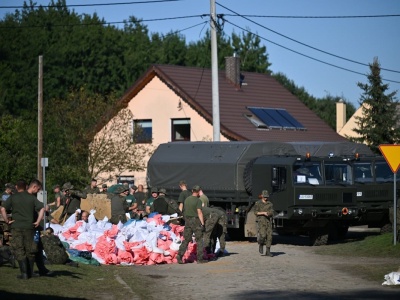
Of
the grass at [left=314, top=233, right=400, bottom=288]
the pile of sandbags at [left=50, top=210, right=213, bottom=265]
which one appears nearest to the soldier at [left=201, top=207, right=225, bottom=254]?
the pile of sandbags at [left=50, top=210, right=213, bottom=265]

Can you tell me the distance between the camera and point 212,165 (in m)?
34.0

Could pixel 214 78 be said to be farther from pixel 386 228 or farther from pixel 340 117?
pixel 340 117

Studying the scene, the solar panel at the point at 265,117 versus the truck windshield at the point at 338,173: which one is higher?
the solar panel at the point at 265,117

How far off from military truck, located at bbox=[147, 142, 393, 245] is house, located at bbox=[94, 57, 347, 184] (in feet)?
58.6

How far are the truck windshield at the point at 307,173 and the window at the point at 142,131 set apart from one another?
23.4 m

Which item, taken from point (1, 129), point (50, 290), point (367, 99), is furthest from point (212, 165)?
point (367, 99)

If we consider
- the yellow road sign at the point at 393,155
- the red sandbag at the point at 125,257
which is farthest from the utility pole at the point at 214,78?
the red sandbag at the point at 125,257

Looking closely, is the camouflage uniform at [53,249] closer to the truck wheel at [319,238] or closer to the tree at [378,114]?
the truck wheel at [319,238]

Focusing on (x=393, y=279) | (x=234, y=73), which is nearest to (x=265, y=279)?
(x=393, y=279)

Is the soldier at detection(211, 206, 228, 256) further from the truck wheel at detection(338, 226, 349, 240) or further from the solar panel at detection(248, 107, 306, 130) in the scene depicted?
the solar panel at detection(248, 107, 306, 130)

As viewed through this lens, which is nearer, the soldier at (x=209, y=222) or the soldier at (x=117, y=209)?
the soldier at (x=209, y=222)

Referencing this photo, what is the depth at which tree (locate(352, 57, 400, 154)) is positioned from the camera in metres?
58.0

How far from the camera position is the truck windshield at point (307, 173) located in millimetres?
30594

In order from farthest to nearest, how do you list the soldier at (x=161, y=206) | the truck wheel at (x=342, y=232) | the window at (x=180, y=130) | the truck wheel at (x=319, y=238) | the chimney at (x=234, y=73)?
1. the chimney at (x=234, y=73)
2. the window at (x=180, y=130)
3. the truck wheel at (x=342, y=232)
4. the truck wheel at (x=319, y=238)
5. the soldier at (x=161, y=206)
